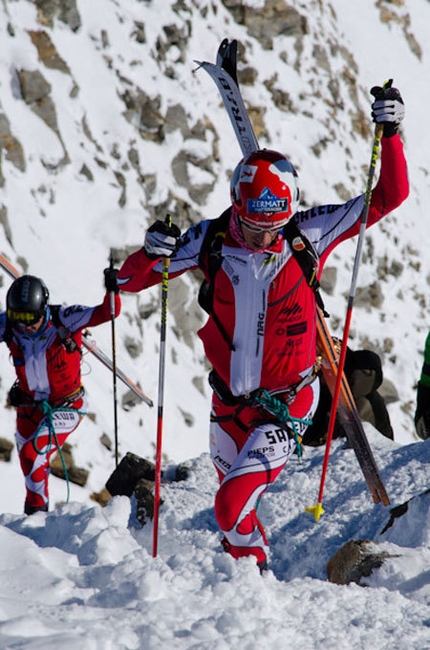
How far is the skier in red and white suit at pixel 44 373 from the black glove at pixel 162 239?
10.2ft

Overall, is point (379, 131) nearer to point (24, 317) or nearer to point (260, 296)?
point (260, 296)

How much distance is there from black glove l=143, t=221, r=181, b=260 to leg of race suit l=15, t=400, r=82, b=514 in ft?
13.1

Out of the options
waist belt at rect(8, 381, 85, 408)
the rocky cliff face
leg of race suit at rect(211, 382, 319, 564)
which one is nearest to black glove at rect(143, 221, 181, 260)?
leg of race suit at rect(211, 382, 319, 564)

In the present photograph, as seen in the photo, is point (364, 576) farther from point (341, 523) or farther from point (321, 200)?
point (321, 200)

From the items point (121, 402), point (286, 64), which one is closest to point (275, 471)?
point (121, 402)

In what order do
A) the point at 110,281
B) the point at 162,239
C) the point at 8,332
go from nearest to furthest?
the point at 162,239 → the point at 8,332 → the point at 110,281

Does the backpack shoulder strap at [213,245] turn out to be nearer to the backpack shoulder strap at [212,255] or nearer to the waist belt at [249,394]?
the backpack shoulder strap at [212,255]

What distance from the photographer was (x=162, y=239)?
5.12 metres

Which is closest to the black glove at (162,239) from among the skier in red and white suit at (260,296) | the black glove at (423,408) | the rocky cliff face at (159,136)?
the skier in red and white suit at (260,296)

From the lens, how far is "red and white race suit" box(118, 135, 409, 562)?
5180 millimetres

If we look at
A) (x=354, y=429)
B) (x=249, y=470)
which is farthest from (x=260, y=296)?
(x=354, y=429)

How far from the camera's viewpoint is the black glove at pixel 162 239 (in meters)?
5.13

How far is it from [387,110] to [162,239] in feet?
5.89

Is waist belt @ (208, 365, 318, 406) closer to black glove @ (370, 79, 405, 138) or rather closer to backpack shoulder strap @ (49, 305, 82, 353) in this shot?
black glove @ (370, 79, 405, 138)
